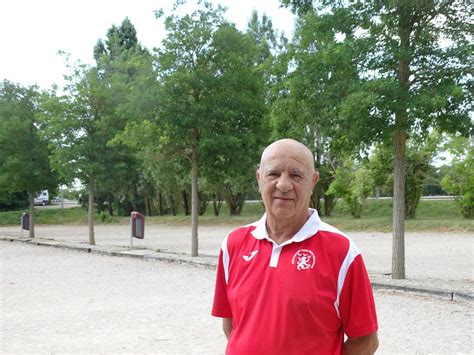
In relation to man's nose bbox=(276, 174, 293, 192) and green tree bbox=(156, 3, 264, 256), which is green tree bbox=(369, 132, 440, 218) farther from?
man's nose bbox=(276, 174, 293, 192)

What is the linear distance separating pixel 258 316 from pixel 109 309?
6264 mm

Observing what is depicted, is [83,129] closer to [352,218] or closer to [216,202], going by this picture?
[352,218]

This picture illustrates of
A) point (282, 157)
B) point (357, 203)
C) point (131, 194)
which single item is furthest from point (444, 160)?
point (282, 157)

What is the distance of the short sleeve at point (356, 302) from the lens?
2184mm

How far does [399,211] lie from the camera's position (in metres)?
9.90

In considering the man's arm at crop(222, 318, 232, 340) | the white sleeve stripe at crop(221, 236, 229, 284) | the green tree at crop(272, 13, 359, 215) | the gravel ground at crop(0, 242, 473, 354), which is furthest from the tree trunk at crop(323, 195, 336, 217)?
the white sleeve stripe at crop(221, 236, 229, 284)

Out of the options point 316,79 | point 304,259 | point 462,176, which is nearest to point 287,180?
point 304,259

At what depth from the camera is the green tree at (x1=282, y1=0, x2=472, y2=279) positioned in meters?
8.97

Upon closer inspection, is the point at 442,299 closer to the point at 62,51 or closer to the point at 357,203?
the point at 62,51

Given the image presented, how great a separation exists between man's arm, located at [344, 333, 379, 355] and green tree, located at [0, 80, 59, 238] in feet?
68.7

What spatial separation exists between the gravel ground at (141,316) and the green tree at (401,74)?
284cm

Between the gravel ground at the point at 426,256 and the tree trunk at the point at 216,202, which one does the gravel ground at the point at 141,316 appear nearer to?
the gravel ground at the point at 426,256

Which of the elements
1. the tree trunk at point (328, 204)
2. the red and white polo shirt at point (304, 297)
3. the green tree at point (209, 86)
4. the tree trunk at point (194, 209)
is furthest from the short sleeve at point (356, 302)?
the tree trunk at point (328, 204)

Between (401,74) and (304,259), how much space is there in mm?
8354
